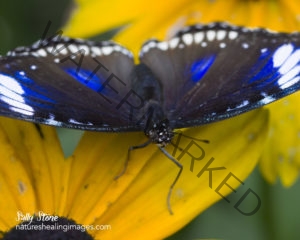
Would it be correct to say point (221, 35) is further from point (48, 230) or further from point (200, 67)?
point (48, 230)

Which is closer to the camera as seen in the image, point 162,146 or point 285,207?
point 162,146

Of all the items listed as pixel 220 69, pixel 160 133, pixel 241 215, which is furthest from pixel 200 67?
pixel 241 215

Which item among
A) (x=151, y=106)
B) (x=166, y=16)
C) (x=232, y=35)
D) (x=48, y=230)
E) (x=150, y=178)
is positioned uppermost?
(x=166, y=16)

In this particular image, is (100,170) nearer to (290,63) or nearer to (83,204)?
(83,204)

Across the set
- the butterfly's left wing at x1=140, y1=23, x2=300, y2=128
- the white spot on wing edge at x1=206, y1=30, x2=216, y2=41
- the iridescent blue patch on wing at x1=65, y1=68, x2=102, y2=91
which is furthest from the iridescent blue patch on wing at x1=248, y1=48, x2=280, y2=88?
the iridescent blue patch on wing at x1=65, y1=68, x2=102, y2=91

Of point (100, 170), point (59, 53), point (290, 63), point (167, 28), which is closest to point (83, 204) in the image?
point (100, 170)

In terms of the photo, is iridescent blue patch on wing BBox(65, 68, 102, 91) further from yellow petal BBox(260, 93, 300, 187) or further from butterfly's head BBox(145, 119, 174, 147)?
yellow petal BBox(260, 93, 300, 187)
